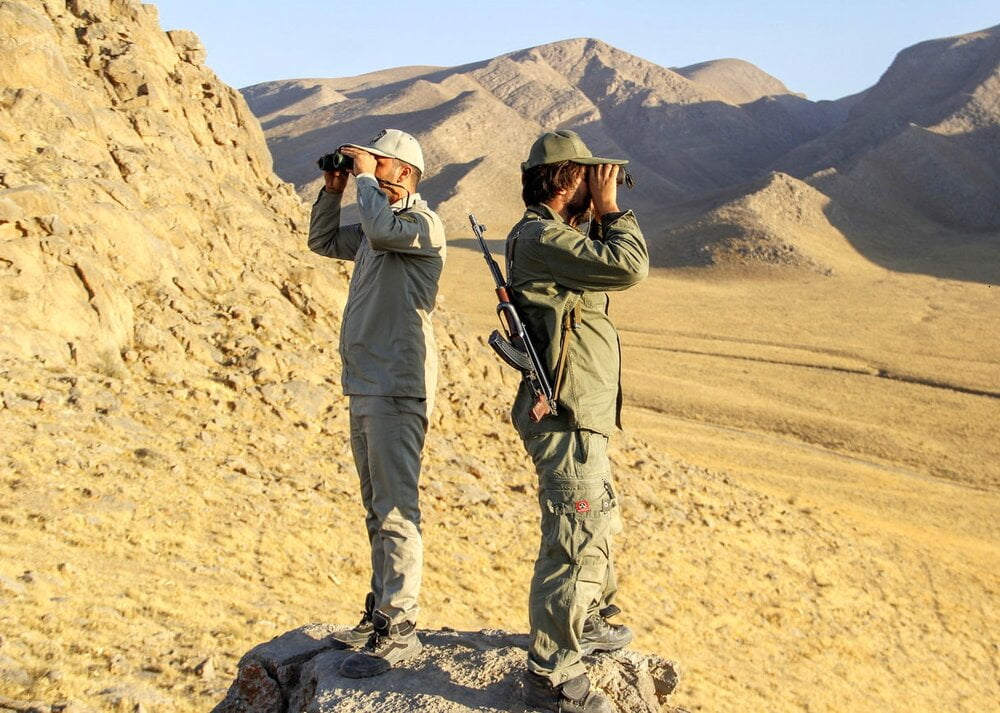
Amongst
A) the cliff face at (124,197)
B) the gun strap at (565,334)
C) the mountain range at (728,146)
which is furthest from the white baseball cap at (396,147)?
the mountain range at (728,146)

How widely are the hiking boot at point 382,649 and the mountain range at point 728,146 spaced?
44.1 m

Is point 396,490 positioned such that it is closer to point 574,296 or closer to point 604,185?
point 574,296

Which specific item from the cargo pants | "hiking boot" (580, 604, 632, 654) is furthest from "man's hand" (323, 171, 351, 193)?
"hiking boot" (580, 604, 632, 654)

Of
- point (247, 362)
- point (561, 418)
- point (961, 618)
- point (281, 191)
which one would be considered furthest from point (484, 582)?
point (281, 191)

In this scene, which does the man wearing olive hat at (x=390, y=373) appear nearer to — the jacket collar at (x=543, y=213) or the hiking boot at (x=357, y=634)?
the hiking boot at (x=357, y=634)

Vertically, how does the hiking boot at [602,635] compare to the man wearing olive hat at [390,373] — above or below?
below

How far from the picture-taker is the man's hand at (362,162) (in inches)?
156

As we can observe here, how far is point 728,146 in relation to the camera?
9244cm

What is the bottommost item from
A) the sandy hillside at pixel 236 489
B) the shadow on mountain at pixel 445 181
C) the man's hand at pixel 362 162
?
the sandy hillside at pixel 236 489

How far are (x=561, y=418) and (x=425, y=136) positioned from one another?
7291cm

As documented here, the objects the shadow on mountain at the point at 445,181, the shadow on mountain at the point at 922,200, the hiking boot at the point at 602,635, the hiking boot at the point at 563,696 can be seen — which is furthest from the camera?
the shadow on mountain at the point at 445,181

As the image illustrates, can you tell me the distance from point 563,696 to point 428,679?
0.55 metres

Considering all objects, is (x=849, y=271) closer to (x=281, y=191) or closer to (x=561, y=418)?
(x=281, y=191)

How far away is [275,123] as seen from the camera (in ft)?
323
